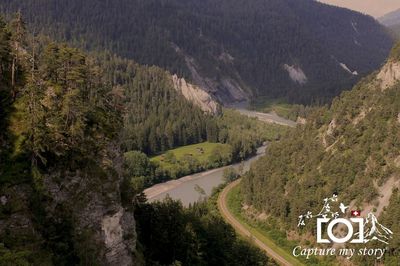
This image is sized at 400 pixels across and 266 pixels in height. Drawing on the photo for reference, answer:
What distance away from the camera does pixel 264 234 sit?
116125mm

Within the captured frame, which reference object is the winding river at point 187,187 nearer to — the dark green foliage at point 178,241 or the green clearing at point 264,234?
the green clearing at point 264,234

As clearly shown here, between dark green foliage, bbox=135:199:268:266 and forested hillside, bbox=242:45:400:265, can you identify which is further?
forested hillside, bbox=242:45:400:265

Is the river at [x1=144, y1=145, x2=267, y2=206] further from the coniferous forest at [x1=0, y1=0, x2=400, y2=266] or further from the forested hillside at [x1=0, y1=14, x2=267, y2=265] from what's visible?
the forested hillside at [x1=0, y1=14, x2=267, y2=265]

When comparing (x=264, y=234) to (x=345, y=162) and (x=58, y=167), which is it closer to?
(x=345, y=162)

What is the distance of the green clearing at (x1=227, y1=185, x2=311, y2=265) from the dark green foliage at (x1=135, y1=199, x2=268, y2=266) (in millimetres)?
26544

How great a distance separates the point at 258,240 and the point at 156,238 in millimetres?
49739

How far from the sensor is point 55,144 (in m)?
47.5

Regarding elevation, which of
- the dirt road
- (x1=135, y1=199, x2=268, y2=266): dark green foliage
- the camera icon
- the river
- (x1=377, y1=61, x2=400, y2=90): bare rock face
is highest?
(x1=377, y1=61, x2=400, y2=90): bare rock face

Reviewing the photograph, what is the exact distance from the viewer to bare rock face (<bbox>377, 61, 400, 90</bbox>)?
12200 centimetres
